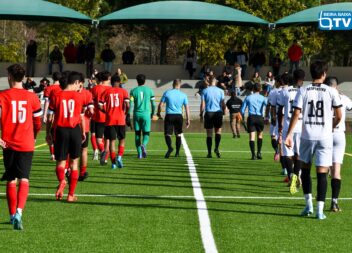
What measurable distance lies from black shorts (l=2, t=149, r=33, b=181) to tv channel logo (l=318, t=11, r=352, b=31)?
3875cm

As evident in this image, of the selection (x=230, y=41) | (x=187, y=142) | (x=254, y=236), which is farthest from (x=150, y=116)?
(x=230, y=41)

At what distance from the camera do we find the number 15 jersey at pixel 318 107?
12.4m

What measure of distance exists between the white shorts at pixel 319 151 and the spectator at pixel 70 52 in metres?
39.2

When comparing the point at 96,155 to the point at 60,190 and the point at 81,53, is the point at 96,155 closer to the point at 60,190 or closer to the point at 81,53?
the point at 60,190

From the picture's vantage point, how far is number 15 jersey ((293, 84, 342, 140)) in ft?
40.7

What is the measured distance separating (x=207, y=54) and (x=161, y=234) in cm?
6593

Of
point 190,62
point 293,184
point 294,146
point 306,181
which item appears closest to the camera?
point 306,181

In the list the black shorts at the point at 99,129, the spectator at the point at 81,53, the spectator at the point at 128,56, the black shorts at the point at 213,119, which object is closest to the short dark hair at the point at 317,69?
→ the black shorts at the point at 99,129

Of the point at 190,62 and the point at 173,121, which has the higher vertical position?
the point at 190,62

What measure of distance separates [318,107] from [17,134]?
3.72m

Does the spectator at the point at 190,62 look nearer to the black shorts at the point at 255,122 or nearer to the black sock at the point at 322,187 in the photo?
the black shorts at the point at 255,122

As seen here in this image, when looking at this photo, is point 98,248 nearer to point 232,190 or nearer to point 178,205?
point 178,205

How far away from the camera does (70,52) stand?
5109cm

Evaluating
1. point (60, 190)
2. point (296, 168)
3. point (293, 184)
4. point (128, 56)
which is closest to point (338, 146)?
point (293, 184)
